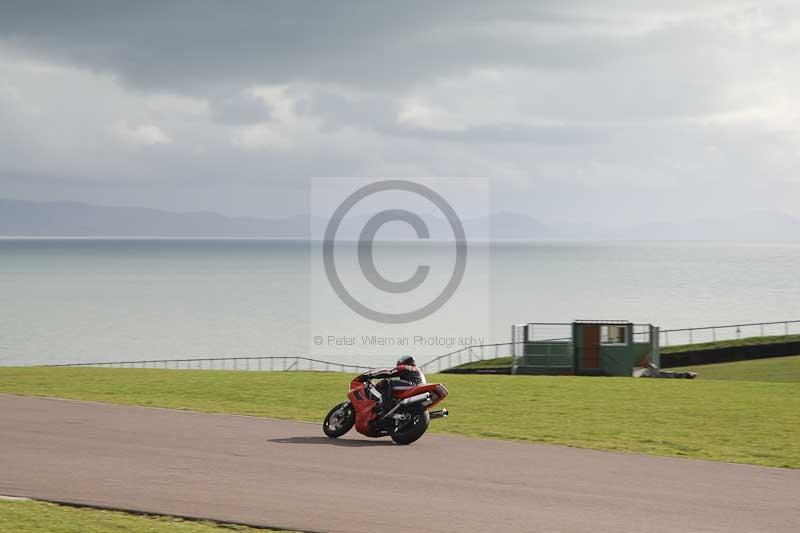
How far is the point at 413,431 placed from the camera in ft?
51.0

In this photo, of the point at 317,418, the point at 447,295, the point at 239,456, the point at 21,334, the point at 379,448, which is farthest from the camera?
the point at 447,295

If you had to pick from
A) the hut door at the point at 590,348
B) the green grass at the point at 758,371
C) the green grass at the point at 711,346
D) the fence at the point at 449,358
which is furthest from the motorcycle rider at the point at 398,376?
the fence at the point at 449,358

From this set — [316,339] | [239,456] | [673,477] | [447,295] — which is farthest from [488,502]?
[447,295]

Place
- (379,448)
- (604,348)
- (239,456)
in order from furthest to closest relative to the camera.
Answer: (604,348) → (379,448) → (239,456)

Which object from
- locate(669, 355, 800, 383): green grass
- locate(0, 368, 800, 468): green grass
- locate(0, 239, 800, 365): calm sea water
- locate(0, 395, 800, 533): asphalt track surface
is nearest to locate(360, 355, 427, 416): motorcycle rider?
locate(0, 395, 800, 533): asphalt track surface

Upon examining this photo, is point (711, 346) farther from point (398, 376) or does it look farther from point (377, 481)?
point (377, 481)

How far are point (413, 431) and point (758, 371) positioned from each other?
31603 mm

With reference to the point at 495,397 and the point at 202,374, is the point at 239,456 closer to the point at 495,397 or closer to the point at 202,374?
the point at 495,397

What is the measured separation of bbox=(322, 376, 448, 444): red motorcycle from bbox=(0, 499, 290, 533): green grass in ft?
19.4

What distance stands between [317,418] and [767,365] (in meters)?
32.8

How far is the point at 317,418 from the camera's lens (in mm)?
19234

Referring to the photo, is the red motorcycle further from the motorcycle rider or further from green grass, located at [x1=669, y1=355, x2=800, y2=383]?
green grass, located at [x1=669, y1=355, x2=800, y2=383]

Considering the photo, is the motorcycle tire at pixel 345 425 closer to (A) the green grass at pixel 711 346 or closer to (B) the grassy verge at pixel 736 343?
(A) the green grass at pixel 711 346

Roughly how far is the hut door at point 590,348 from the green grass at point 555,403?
38.5ft
